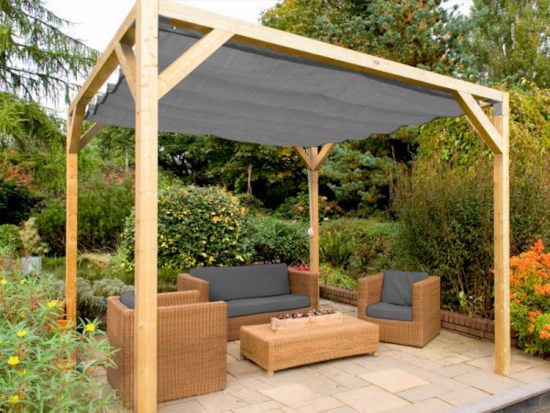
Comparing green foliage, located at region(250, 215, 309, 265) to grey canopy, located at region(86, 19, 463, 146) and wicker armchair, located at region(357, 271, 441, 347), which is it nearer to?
grey canopy, located at region(86, 19, 463, 146)

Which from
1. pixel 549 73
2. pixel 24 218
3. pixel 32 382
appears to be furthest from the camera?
pixel 549 73

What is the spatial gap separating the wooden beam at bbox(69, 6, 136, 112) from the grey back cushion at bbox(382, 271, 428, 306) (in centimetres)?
380

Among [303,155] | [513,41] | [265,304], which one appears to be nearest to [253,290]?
[265,304]

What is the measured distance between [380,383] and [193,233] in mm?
4453

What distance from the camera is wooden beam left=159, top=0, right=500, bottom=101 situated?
8.58 feet

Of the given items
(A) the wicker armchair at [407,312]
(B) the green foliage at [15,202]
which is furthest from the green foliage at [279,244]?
(B) the green foliage at [15,202]

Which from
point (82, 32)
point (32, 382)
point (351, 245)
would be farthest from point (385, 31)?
point (32, 382)

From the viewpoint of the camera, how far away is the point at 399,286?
5387mm

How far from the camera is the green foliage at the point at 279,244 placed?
8.70 meters

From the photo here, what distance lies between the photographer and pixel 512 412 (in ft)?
11.3

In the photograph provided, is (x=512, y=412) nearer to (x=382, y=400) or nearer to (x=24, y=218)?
(x=382, y=400)

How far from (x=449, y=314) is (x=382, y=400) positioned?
2494 millimetres

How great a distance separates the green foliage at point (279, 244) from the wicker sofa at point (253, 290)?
8.38 feet

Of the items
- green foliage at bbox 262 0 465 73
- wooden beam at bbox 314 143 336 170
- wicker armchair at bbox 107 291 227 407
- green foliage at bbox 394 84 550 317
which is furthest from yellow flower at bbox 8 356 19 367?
green foliage at bbox 262 0 465 73
